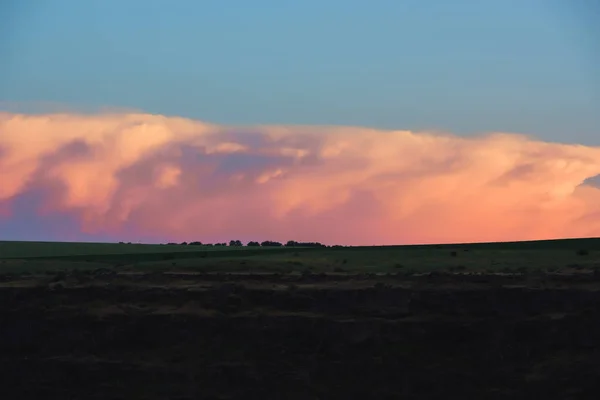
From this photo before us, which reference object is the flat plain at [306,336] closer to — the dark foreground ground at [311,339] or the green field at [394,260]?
the dark foreground ground at [311,339]

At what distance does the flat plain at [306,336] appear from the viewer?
Result: 32438 millimetres

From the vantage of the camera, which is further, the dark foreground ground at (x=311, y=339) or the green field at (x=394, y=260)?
the green field at (x=394, y=260)

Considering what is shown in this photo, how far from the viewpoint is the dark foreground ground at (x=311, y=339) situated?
106 feet

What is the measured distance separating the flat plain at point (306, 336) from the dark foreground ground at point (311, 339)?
0.06 meters

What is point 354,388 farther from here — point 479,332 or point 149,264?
point 149,264

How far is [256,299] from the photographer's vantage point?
37.5 meters

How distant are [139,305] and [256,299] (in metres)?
4.96

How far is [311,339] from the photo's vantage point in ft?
114

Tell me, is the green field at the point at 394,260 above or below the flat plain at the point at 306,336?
above

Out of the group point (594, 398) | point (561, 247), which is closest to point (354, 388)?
→ point (594, 398)

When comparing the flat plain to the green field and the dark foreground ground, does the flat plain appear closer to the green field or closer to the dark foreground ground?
the dark foreground ground

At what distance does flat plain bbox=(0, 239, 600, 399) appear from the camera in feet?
106

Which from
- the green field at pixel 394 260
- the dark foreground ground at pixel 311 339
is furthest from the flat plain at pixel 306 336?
the green field at pixel 394 260

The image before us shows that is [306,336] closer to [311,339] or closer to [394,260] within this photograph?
[311,339]
